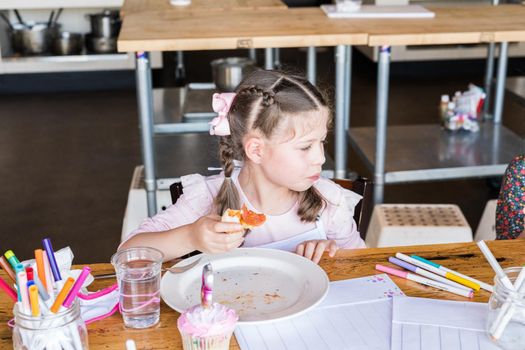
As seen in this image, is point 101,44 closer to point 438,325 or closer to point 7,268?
point 7,268

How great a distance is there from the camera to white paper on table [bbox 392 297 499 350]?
1069 mm

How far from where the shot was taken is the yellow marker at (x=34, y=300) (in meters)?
0.93

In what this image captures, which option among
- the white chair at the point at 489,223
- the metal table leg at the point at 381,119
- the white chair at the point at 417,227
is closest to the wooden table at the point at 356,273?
the white chair at the point at 417,227

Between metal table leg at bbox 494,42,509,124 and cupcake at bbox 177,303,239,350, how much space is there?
2.62 metres

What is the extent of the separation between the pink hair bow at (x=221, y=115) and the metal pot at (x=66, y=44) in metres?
3.92

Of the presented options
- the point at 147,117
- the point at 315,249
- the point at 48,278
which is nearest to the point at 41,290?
the point at 48,278

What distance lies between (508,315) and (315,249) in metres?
0.41

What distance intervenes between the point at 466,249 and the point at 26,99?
436cm

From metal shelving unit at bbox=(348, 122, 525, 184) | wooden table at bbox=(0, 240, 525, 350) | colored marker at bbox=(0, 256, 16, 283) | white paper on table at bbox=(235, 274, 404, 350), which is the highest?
colored marker at bbox=(0, 256, 16, 283)

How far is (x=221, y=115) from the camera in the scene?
1.51m

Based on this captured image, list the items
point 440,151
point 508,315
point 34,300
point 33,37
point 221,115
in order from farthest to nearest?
point 33,37
point 440,151
point 221,115
point 508,315
point 34,300

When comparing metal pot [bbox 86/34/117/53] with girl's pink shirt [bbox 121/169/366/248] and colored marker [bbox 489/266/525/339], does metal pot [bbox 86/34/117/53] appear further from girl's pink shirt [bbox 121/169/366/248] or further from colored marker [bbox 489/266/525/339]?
colored marker [bbox 489/266/525/339]

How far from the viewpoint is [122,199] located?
11.6 feet

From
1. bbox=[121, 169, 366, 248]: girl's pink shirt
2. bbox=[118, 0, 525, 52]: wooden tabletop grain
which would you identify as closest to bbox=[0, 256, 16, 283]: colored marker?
bbox=[121, 169, 366, 248]: girl's pink shirt
